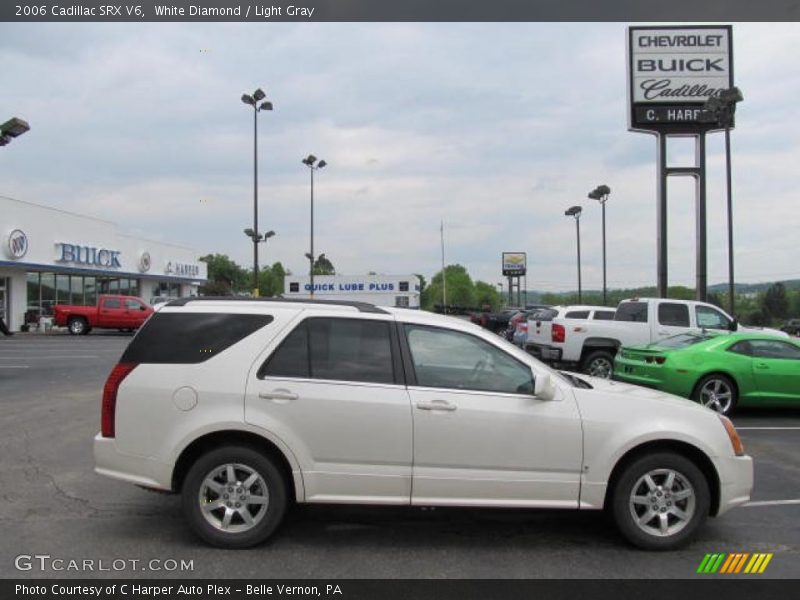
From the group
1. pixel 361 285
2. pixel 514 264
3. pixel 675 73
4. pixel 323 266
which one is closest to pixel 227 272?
pixel 323 266

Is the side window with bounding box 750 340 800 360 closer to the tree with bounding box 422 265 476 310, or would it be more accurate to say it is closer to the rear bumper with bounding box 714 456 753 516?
the rear bumper with bounding box 714 456 753 516

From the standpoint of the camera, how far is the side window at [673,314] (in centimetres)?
1469

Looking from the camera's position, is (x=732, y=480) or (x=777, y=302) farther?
(x=777, y=302)

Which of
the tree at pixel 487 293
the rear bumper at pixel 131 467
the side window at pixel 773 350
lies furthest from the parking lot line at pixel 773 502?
the tree at pixel 487 293

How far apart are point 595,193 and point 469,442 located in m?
37.7

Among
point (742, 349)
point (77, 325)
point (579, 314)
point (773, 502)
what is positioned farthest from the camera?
point (77, 325)

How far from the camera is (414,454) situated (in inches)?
187

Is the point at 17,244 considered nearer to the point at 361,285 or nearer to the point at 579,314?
the point at 579,314

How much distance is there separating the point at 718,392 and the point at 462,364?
7228 millimetres

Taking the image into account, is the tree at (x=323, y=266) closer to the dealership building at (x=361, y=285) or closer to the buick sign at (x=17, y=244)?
the dealership building at (x=361, y=285)

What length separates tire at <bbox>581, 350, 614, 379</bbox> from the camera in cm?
1472

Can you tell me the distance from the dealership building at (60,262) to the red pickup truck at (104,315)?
2.93m

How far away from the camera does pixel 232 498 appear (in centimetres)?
477
